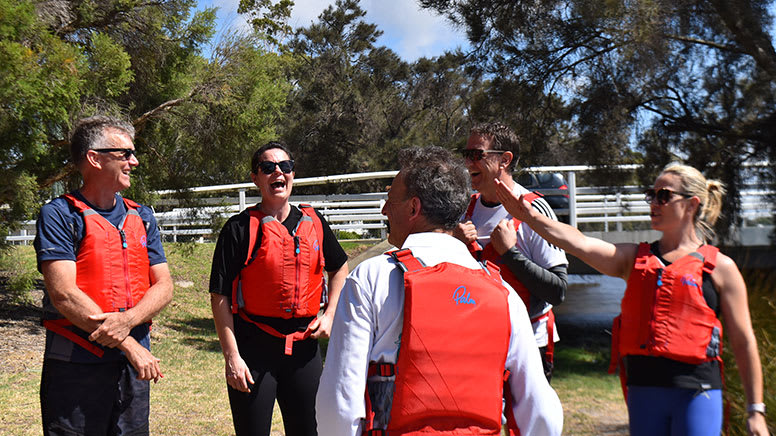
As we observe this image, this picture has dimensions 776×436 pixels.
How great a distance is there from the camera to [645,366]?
9.54 feet

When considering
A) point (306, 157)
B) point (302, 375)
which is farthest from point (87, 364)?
point (306, 157)

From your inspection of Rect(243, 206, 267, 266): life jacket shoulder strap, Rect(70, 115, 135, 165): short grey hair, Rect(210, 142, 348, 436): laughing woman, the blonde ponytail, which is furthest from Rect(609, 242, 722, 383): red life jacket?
Rect(70, 115, 135, 165): short grey hair

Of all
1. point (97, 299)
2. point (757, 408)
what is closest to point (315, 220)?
point (97, 299)

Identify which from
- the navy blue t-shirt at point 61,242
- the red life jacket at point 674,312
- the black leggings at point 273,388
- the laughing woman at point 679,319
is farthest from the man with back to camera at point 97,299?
the red life jacket at point 674,312

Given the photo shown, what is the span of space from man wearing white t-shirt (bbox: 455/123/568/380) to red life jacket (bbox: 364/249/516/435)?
1.18 m

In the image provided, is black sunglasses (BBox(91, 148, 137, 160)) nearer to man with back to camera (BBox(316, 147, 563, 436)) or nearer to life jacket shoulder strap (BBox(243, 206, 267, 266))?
life jacket shoulder strap (BBox(243, 206, 267, 266))

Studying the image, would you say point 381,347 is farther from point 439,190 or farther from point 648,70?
point 648,70

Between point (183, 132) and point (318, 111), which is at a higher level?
point (318, 111)

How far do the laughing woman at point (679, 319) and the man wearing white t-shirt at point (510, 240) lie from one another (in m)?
0.24

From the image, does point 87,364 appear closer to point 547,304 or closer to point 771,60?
point 547,304

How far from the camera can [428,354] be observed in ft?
6.35

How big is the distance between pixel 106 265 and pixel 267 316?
0.83 metres

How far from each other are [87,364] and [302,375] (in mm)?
1035

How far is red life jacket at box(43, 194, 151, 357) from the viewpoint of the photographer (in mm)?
3146
